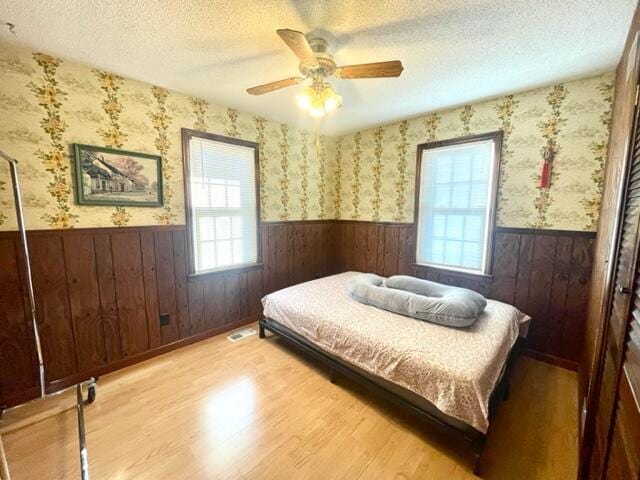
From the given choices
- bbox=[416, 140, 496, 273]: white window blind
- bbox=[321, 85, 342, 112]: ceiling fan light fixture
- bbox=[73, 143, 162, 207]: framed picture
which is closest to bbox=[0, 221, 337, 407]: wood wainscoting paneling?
bbox=[73, 143, 162, 207]: framed picture

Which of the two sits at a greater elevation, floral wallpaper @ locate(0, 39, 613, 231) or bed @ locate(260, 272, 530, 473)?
floral wallpaper @ locate(0, 39, 613, 231)

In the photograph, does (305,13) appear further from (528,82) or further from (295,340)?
(295,340)

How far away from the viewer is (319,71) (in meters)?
1.65

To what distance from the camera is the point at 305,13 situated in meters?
1.42

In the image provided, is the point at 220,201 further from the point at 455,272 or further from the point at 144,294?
the point at 455,272

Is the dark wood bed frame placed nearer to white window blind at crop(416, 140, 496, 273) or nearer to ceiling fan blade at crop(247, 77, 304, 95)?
white window blind at crop(416, 140, 496, 273)

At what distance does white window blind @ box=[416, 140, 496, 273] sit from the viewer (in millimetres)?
2678

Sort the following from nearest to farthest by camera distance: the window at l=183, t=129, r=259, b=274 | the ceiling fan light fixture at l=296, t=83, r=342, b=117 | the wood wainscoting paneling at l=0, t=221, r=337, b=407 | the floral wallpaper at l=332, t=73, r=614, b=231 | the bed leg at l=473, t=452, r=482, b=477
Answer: the bed leg at l=473, t=452, r=482, b=477
the ceiling fan light fixture at l=296, t=83, r=342, b=117
the wood wainscoting paneling at l=0, t=221, r=337, b=407
the floral wallpaper at l=332, t=73, r=614, b=231
the window at l=183, t=129, r=259, b=274

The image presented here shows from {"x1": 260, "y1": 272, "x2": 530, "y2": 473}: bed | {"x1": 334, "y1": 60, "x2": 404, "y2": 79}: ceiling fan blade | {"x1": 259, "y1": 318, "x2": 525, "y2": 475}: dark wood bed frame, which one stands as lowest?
{"x1": 259, "y1": 318, "x2": 525, "y2": 475}: dark wood bed frame

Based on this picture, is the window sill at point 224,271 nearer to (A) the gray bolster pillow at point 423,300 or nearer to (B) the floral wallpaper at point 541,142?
A: (A) the gray bolster pillow at point 423,300

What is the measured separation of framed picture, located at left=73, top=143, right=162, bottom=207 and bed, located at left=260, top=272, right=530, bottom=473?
5.15 feet

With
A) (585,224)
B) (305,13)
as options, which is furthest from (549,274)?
(305,13)

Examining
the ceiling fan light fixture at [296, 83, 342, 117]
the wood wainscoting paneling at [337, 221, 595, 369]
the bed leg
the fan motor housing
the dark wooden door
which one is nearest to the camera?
the dark wooden door

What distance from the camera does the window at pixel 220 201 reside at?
262 centimetres
